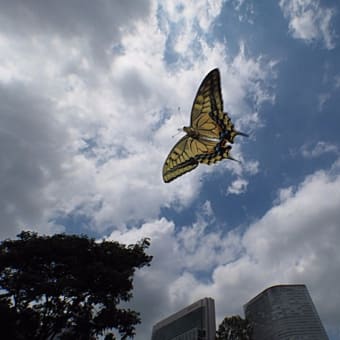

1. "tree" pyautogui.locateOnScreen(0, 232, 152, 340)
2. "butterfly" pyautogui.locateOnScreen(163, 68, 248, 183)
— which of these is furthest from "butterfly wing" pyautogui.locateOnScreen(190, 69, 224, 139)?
"tree" pyautogui.locateOnScreen(0, 232, 152, 340)

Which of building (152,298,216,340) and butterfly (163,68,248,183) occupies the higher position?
building (152,298,216,340)

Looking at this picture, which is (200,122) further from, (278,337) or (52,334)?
(278,337)

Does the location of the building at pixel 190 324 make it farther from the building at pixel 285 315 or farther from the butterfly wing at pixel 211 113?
the butterfly wing at pixel 211 113

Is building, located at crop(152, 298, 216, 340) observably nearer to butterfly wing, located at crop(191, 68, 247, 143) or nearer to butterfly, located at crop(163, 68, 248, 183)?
butterfly, located at crop(163, 68, 248, 183)

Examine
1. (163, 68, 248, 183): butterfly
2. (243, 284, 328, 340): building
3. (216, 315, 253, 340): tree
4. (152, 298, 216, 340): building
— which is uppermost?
(243, 284, 328, 340): building

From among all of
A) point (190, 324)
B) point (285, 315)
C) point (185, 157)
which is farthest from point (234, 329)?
point (285, 315)

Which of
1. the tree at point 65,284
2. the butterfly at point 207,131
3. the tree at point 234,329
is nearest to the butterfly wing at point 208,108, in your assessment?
the butterfly at point 207,131

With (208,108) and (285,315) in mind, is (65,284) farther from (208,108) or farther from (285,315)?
(285,315)

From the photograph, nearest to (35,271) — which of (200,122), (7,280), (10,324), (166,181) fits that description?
(7,280)
